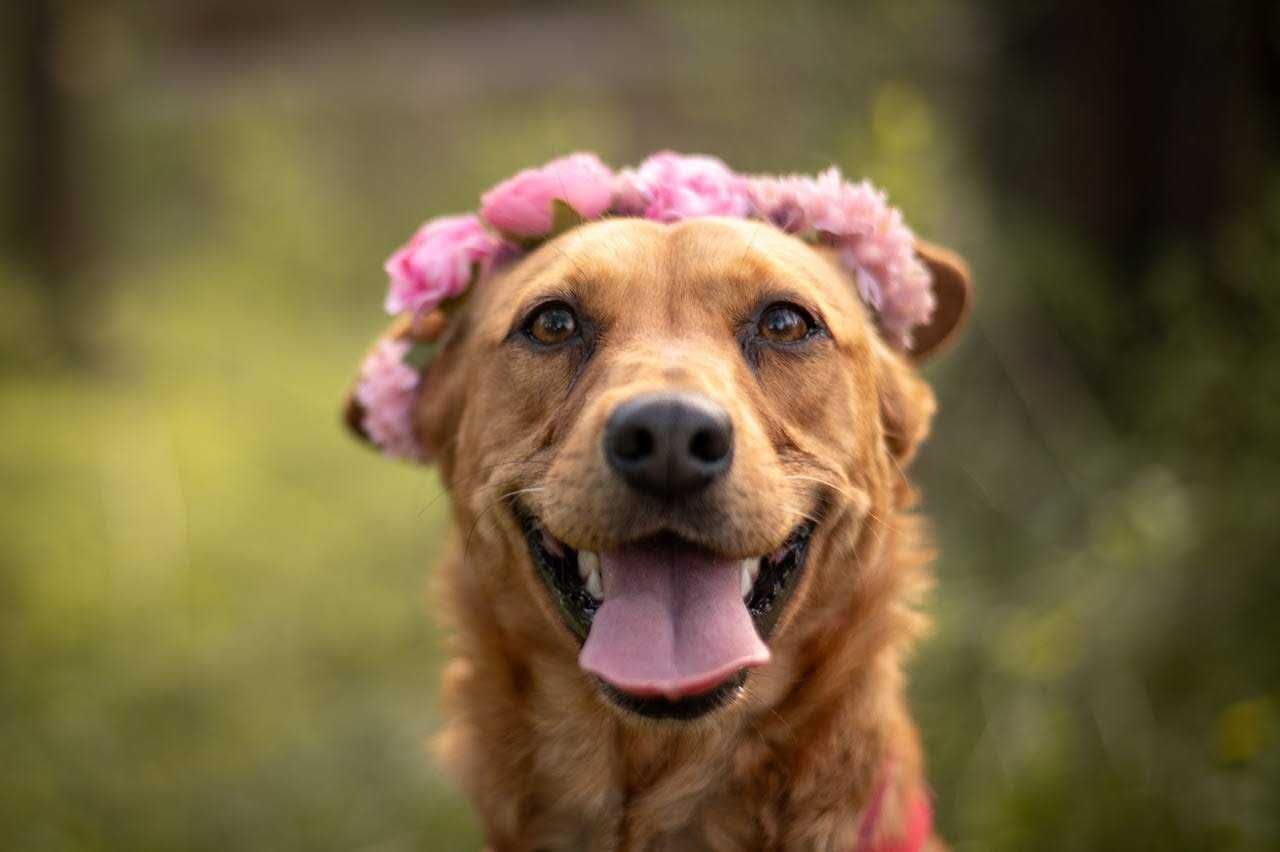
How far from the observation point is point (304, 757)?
16.6ft

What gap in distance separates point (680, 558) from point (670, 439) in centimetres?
37

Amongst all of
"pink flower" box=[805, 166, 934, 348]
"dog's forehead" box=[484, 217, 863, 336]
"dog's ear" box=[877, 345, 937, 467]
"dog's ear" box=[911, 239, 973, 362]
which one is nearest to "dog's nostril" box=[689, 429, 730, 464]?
"dog's forehead" box=[484, 217, 863, 336]

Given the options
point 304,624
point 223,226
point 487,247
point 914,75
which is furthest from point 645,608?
point 223,226

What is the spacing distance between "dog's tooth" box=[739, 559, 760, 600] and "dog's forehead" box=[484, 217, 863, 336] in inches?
24.9

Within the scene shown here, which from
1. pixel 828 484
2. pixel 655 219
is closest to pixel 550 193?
pixel 655 219

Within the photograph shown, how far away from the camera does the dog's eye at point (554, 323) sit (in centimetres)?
283

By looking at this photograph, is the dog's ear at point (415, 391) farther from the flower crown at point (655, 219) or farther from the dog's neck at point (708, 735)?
the dog's neck at point (708, 735)

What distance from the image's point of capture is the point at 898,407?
10.2ft

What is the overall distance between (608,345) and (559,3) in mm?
12378

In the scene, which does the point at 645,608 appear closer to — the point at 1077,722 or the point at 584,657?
the point at 584,657

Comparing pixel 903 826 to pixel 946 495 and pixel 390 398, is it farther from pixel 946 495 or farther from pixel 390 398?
pixel 946 495

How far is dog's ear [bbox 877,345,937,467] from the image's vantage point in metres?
3.08

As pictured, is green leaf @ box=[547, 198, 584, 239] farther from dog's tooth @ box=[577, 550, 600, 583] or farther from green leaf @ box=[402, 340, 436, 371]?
dog's tooth @ box=[577, 550, 600, 583]

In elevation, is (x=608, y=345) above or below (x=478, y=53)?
below
